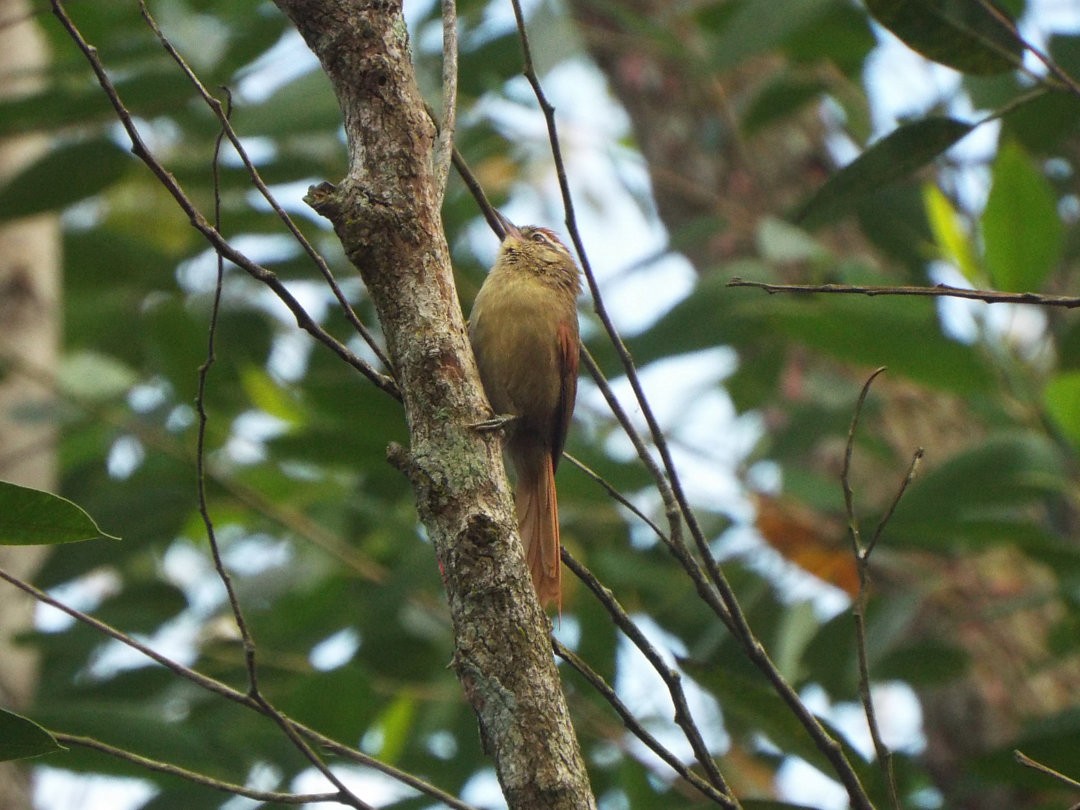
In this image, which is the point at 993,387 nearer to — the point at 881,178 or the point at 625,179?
the point at 881,178

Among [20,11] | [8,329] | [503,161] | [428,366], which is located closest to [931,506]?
[428,366]

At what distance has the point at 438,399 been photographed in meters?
2.23

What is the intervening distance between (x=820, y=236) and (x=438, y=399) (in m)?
4.36

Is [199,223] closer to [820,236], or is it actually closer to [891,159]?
[891,159]

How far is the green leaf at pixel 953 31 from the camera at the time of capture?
3049 mm

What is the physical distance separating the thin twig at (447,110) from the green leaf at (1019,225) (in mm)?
1927

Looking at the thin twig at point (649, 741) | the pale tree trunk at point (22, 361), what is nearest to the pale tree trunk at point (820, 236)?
the thin twig at point (649, 741)

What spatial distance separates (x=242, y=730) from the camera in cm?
464

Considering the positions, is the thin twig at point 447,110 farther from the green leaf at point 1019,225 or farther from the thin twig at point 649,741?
the green leaf at point 1019,225

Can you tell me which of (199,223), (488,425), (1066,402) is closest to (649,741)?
(488,425)

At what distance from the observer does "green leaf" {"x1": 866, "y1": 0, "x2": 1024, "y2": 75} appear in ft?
10.0

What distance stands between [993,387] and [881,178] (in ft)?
4.21

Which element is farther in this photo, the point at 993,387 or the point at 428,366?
the point at 993,387

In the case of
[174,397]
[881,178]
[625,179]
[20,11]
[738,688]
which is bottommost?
[738,688]
